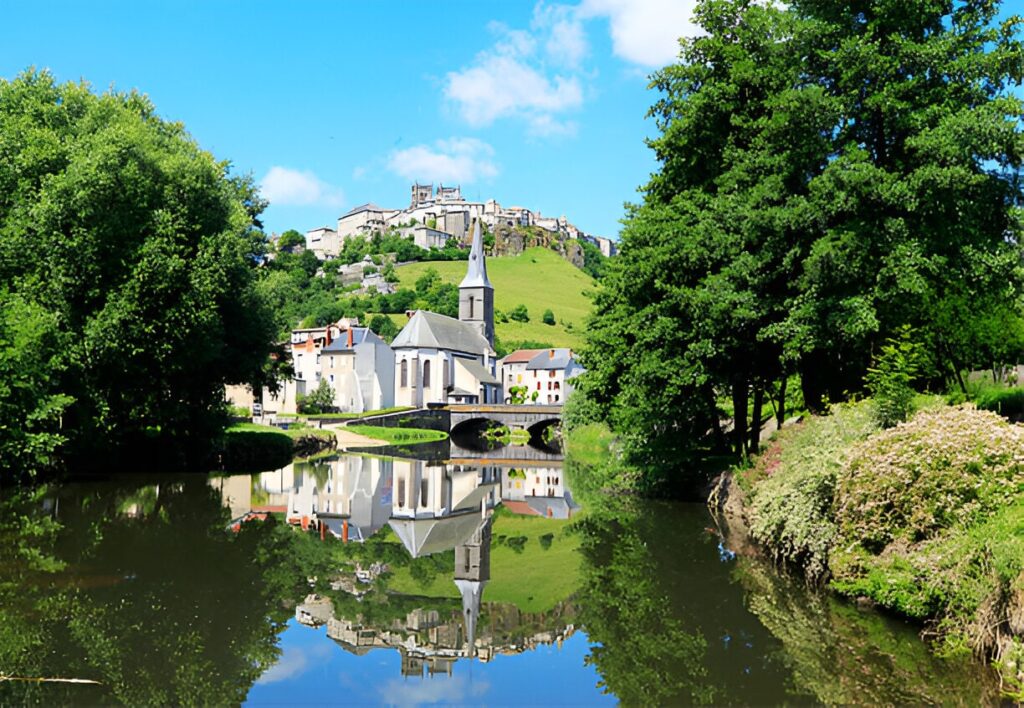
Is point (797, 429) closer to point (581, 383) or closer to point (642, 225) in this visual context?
point (642, 225)

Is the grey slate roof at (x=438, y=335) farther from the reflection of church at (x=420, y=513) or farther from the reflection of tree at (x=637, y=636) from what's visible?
the reflection of tree at (x=637, y=636)

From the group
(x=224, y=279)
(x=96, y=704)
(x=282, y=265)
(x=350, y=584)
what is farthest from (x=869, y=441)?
(x=282, y=265)

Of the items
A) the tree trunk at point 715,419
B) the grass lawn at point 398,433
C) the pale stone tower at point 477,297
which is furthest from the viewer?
the pale stone tower at point 477,297

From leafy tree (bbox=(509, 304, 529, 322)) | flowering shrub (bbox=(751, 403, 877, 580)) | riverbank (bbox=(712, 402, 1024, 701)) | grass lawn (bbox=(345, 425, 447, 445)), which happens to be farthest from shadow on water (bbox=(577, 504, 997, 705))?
leafy tree (bbox=(509, 304, 529, 322))

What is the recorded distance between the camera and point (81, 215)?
971 inches

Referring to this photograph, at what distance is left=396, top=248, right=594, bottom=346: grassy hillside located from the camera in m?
132

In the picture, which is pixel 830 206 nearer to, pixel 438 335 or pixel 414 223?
pixel 438 335

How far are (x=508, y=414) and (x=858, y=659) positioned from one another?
5875 centimetres

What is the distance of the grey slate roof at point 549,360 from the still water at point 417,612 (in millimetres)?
83118

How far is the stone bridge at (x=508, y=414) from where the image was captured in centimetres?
6619

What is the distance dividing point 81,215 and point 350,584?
17458mm

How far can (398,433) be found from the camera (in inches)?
2414

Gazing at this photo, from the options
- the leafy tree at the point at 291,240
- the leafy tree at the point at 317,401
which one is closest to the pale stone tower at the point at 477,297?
the leafy tree at the point at 317,401

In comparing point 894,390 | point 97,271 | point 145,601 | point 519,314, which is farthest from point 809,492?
point 519,314
